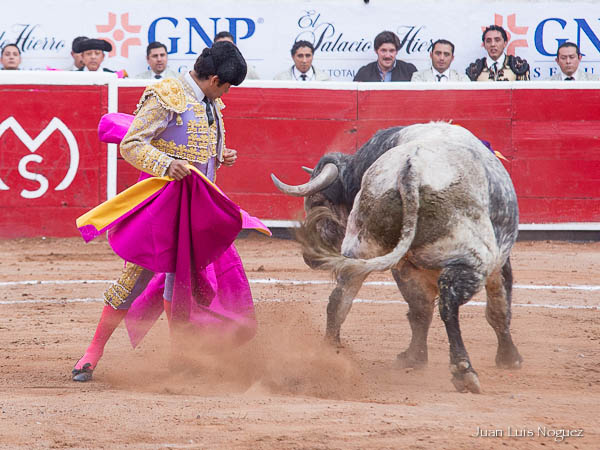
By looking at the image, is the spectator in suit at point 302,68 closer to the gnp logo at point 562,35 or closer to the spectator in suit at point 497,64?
the spectator in suit at point 497,64

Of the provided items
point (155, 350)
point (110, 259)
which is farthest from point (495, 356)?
point (110, 259)

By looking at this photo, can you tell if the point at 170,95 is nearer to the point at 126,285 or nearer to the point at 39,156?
the point at 126,285

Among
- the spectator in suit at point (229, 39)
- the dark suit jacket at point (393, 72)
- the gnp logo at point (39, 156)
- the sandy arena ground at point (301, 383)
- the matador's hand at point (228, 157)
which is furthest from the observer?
the dark suit jacket at point (393, 72)

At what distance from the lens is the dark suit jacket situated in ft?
22.8

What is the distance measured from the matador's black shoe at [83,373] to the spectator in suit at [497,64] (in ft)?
15.0

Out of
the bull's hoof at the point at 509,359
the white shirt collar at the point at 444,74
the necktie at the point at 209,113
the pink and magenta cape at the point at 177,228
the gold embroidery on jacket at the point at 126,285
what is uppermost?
the necktie at the point at 209,113

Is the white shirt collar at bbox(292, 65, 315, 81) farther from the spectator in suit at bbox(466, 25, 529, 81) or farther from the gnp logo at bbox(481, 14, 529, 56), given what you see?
the gnp logo at bbox(481, 14, 529, 56)

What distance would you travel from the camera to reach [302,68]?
22.7ft

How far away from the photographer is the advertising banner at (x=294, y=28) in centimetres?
736

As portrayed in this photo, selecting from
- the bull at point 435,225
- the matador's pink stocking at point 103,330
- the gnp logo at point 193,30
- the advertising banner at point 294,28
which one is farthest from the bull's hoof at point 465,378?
the gnp logo at point 193,30

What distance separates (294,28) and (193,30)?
80 cm

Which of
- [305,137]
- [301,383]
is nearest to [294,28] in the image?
[305,137]

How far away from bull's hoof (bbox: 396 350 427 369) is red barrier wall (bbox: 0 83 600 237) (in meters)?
3.33

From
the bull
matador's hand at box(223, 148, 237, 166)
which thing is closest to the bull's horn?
the bull
